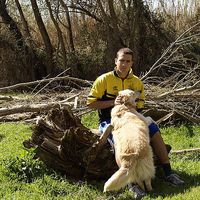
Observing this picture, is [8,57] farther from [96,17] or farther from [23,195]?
[23,195]

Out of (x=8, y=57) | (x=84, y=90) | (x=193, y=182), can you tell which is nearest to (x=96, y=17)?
(x=8, y=57)

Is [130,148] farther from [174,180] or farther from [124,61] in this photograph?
[124,61]

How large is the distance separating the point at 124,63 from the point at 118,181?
66.8 inches

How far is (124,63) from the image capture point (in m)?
5.27

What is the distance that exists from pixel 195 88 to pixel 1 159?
3.77 metres

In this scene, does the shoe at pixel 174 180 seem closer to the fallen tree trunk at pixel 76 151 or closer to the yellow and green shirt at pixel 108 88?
the fallen tree trunk at pixel 76 151

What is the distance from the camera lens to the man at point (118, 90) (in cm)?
517

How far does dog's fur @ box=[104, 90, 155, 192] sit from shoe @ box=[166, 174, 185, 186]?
41cm

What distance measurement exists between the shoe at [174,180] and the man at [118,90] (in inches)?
3.2

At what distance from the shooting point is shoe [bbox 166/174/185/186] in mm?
4934

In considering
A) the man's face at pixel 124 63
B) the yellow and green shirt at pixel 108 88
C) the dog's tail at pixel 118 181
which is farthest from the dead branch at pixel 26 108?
the dog's tail at pixel 118 181

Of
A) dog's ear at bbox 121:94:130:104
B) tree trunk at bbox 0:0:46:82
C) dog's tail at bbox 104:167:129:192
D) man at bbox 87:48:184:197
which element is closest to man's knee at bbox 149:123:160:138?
man at bbox 87:48:184:197

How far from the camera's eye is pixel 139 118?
4875 millimetres

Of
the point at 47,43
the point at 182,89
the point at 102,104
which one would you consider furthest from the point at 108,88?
the point at 47,43
